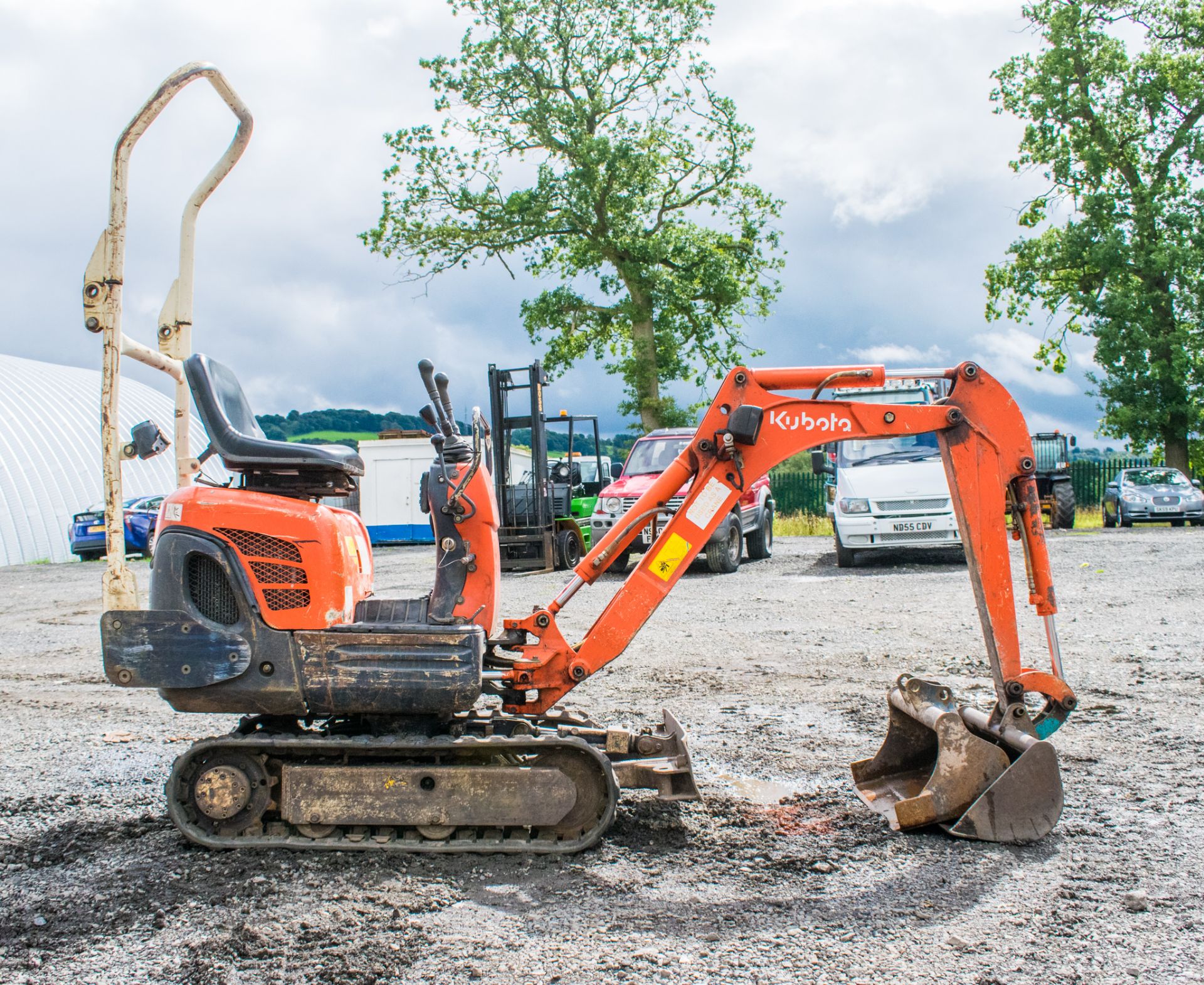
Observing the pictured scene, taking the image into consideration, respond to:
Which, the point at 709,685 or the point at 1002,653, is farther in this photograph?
the point at 709,685

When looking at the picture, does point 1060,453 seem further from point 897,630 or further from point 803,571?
point 897,630

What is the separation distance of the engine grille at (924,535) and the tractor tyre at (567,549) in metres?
5.43

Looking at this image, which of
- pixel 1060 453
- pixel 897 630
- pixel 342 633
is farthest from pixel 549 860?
pixel 1060 453

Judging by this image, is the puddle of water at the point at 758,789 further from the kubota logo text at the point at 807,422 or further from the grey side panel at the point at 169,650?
the grey side panel at the point at 169,650

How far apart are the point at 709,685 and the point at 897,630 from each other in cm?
280

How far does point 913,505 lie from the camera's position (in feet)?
45.2

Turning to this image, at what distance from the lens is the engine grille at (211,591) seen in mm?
4277

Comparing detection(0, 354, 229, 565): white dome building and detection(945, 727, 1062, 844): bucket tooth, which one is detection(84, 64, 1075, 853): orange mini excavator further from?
detection(0, 354, 229, 565): white dome building

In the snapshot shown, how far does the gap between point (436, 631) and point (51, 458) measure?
32571 millimetres

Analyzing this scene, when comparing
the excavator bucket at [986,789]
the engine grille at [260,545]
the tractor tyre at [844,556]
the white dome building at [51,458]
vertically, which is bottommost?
the excavator bucket at [986,789]

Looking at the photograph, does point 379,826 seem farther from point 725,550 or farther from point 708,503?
point 725,550

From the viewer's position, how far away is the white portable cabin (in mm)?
27953

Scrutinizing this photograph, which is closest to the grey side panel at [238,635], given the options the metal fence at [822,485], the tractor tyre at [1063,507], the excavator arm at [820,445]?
the excavator arm at [820,445]

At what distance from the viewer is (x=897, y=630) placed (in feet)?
31.0
